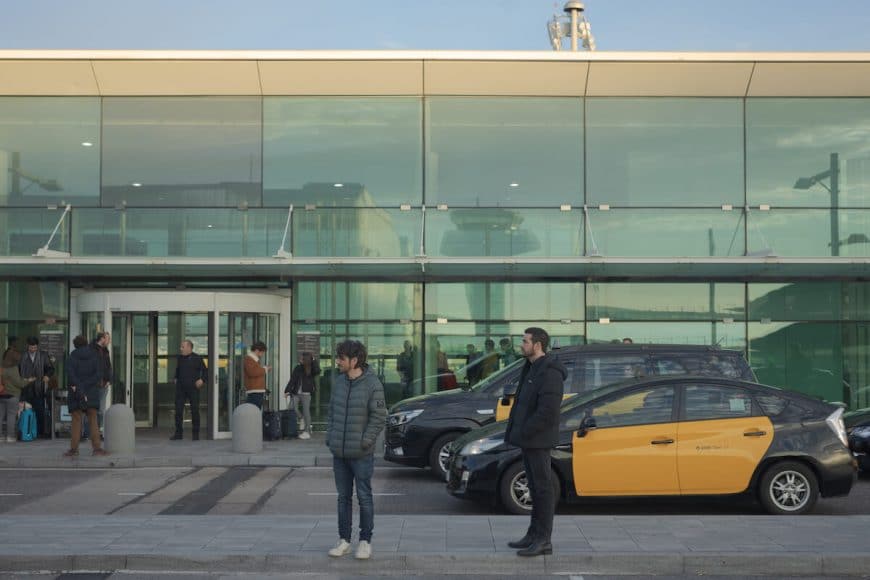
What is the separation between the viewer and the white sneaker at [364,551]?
9.15 meters

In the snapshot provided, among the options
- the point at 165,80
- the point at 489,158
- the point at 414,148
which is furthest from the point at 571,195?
the point at 165,80

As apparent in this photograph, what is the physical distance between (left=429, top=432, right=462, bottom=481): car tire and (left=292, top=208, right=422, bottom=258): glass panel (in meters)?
8.73

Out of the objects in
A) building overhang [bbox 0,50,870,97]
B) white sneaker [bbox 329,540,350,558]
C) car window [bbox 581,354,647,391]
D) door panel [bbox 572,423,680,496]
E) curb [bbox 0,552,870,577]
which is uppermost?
building overhang [bbox 0,50,870,97]

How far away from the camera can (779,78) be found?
23.8 m

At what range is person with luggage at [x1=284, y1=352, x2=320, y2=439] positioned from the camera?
849 inches

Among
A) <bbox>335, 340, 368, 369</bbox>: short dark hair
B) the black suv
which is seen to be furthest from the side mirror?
<bbox>335, 340, 368, 369</bbox>: short dark hair

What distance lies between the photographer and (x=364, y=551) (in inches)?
361

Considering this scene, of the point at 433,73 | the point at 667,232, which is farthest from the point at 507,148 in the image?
the point at 667,232

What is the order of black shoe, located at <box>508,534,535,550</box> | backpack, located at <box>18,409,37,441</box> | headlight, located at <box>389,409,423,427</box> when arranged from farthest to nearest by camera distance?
backpack, located at <box>18,409,37,441</box> < headlight, located at <box>389,409,423,427</box> < black shoe, located at <box>508,534,535,550</box>

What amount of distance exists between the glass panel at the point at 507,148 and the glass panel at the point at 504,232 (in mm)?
381

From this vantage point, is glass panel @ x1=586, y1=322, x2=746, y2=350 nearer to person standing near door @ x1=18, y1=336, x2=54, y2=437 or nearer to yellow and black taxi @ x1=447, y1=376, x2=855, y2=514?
person standing near door @ x1=18, y1=336, x2=54, y2=437

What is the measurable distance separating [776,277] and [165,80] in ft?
42.4

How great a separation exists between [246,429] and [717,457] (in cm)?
892

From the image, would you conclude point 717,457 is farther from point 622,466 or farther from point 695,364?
point 695,364
